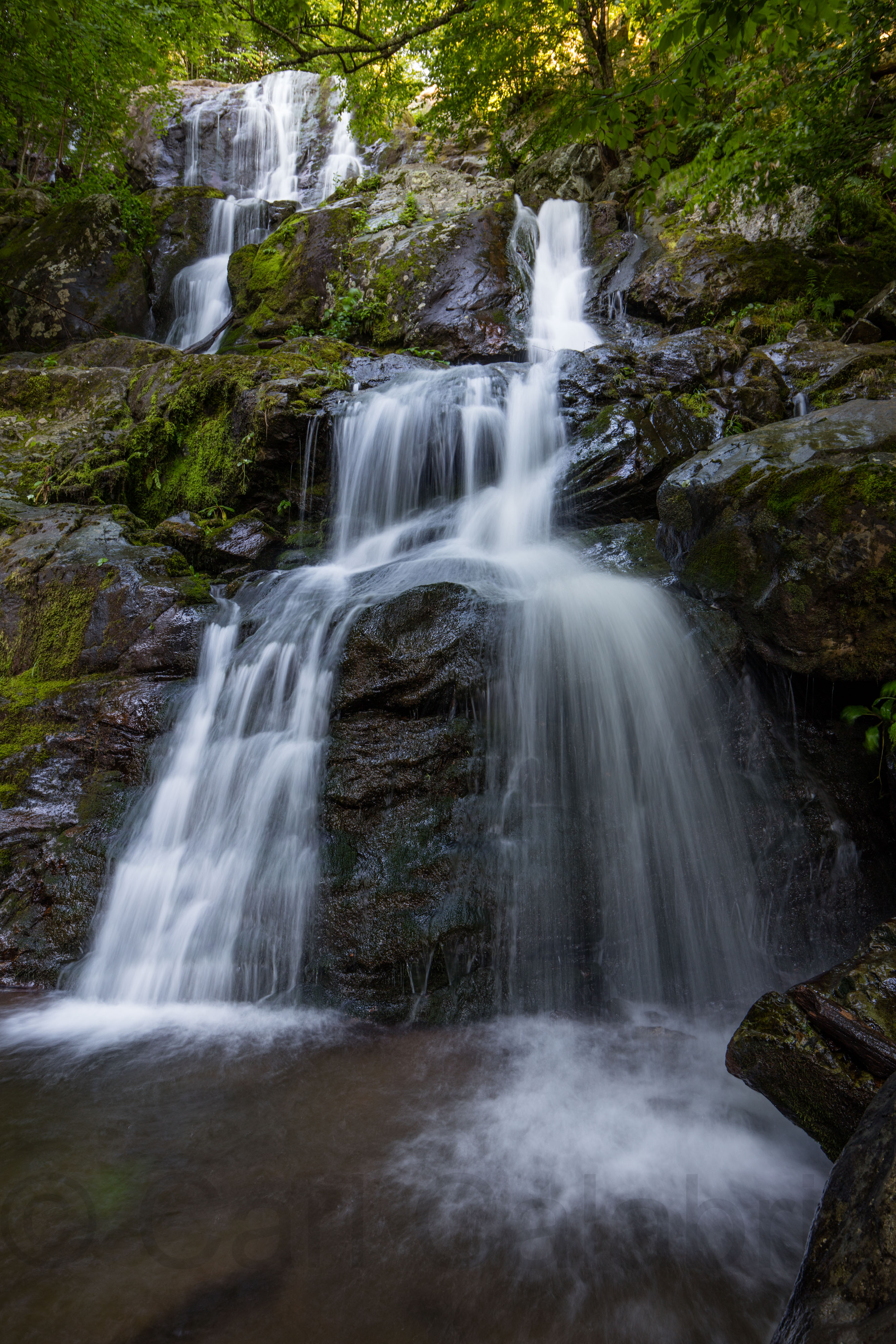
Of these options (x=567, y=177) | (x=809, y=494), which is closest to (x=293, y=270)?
(x=567, y=177)

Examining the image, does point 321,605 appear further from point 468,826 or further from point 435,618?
point 468,826

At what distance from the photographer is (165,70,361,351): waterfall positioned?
1341 cm

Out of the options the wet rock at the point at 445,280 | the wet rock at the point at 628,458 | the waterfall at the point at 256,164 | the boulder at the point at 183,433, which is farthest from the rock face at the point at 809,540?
the waterfall at the point at 256,164

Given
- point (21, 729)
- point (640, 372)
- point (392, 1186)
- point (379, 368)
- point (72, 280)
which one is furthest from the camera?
point (72, 280)

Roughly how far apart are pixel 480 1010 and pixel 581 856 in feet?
3.35

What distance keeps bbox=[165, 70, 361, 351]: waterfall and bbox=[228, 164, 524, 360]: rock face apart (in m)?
1.71

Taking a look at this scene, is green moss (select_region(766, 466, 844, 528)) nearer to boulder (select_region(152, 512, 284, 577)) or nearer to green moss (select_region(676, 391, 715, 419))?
green moss (select_region(676, 391, 715, 419))

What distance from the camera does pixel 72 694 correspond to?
5086 millimetres

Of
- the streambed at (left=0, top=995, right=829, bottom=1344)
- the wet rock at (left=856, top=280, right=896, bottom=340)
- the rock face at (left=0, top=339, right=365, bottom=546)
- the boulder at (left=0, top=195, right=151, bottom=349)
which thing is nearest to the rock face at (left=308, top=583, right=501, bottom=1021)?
the streambed at (left=0, top=995, right=829, bottom=1344)

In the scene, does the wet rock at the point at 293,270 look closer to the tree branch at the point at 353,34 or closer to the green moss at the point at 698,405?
the tree branch at the point at 353,34

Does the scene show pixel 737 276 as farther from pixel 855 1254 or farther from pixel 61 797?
pixel 855 1254

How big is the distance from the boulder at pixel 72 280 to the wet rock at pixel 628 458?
34.4 ft

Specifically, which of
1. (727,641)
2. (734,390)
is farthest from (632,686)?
(734,390)

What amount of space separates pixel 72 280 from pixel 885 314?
45.0 ft
